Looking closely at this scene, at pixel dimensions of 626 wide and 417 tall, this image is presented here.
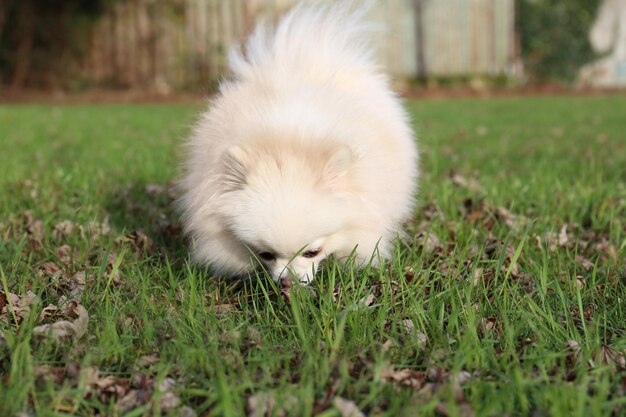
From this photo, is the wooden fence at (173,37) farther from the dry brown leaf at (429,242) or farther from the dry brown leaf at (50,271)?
the dry brown leaf at (50,271)

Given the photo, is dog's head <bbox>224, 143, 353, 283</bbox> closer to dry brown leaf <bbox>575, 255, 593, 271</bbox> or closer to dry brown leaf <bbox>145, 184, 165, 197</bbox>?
dry brown leaf <bbox>575, 255, 593, 271</bbox>

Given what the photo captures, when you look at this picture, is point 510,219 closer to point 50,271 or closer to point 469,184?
point 469,184

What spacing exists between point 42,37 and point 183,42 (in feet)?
10.4

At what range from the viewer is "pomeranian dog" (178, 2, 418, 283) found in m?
2.77

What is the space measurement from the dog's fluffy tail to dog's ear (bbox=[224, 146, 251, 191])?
31.8 inches

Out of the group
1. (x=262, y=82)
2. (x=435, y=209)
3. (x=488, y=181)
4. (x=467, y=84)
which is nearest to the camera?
(x=262, y=82)

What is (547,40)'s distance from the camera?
2033 cm

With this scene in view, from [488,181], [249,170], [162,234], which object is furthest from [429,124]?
[249,170]

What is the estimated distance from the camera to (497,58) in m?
19.4

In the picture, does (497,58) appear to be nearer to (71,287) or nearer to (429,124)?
(429,124)

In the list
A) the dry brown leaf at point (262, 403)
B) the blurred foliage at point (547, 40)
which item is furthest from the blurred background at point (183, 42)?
the dry brown leaf at point (262, 403)

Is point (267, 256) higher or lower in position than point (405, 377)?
higher

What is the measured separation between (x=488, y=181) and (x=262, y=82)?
210 centimetres

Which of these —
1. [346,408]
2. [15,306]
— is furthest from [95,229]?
[346,408]
